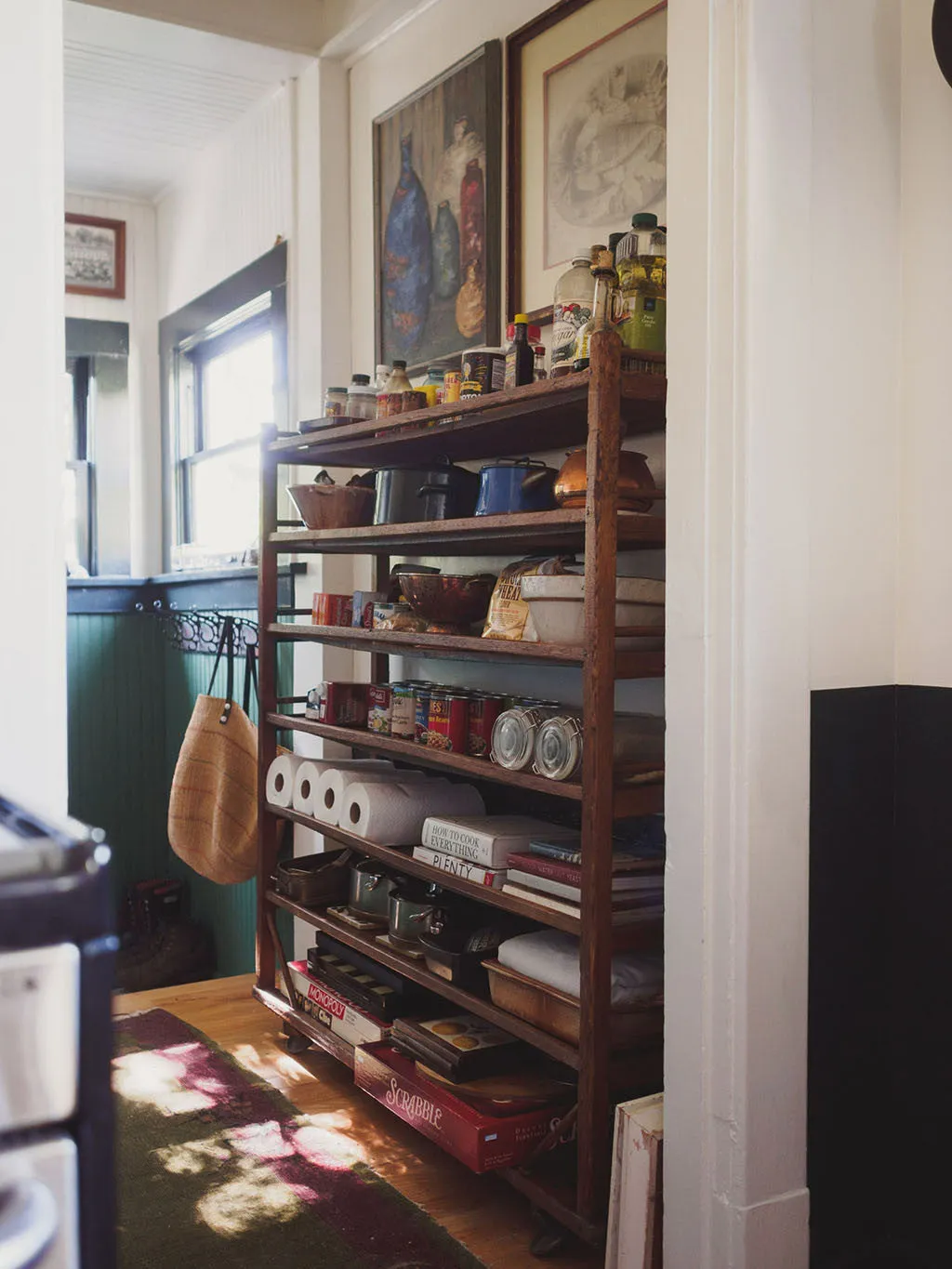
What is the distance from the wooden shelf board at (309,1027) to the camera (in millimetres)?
2893

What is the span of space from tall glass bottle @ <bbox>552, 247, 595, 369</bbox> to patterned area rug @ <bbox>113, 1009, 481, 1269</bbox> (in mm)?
1712

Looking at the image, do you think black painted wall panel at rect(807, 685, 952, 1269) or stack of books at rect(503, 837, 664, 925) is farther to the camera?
stack of books at rect(503, 837, 664, 925)

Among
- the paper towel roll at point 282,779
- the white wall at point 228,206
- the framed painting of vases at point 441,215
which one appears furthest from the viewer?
the white wall at point 228,206

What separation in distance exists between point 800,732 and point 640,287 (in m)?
0.87

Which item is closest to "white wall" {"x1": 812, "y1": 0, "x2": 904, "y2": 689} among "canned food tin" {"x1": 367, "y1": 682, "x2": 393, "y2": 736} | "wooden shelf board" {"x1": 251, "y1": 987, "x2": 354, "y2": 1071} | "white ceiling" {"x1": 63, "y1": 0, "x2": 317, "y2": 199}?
"canned food tin" {"x1": 367, "y1": 682, "x2": 393, "y2": 736}

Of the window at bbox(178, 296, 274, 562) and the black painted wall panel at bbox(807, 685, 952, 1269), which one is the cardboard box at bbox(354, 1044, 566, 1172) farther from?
the window at bbox(178, 296, 274, 562)

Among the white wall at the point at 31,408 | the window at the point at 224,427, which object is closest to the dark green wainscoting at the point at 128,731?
the window at the point at 224,427

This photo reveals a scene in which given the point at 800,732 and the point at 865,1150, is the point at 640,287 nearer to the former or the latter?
the point at 800,732

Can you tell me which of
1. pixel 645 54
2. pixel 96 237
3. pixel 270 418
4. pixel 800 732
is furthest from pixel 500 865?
pixel 96 237

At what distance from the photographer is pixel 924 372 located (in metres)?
1.91

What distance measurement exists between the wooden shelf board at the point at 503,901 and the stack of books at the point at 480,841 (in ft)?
0.06

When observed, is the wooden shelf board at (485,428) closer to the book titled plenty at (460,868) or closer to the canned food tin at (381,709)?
the canned food tin at (381,709)

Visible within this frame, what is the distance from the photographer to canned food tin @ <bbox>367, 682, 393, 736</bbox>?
113 inches

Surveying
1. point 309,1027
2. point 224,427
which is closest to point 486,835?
point 309,1027
